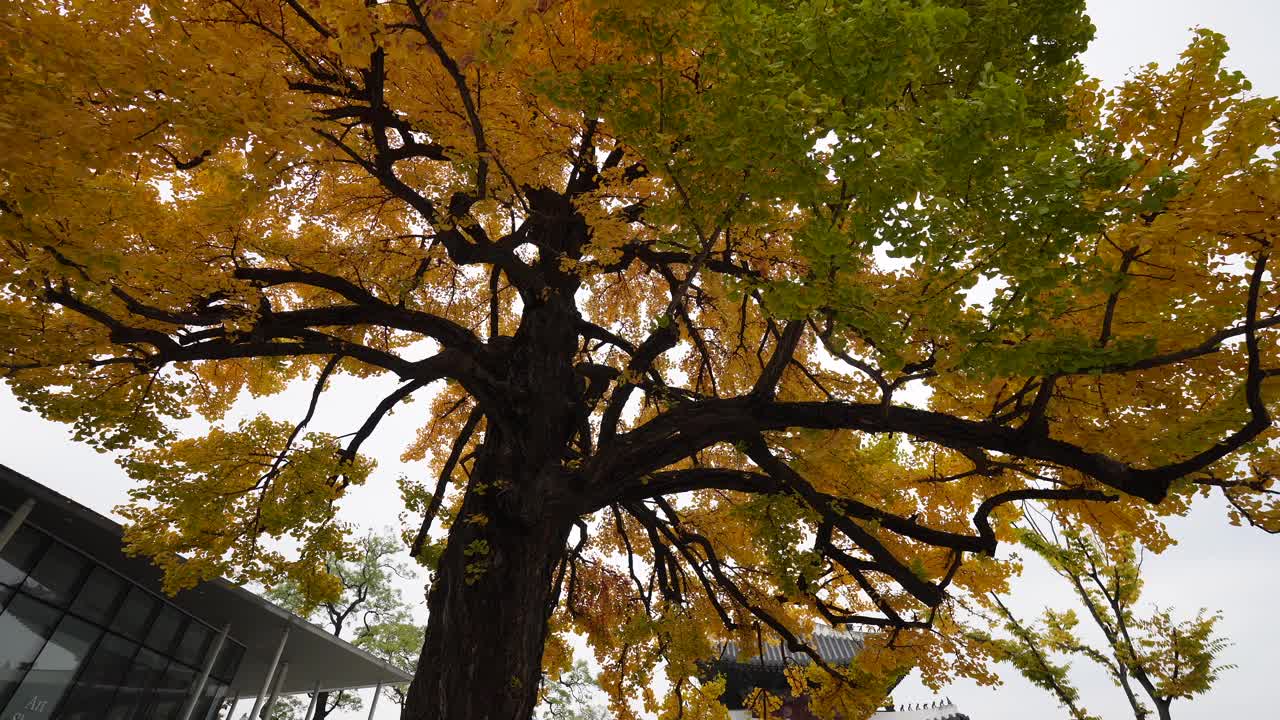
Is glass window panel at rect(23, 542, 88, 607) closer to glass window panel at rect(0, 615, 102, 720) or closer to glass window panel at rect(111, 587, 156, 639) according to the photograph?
glass window panel at rect(0, 615, 102, 720)

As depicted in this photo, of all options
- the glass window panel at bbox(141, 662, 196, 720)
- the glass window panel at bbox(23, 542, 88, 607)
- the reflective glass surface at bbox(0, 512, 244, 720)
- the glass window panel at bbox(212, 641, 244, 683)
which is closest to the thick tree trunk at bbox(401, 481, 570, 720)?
the reflective glass surface at bbox(0, 512, 244, 720)

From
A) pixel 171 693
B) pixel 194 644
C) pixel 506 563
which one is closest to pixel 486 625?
pixel 506 563

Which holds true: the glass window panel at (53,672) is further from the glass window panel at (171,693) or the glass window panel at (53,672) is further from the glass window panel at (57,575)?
the glass window panel at (171,693)

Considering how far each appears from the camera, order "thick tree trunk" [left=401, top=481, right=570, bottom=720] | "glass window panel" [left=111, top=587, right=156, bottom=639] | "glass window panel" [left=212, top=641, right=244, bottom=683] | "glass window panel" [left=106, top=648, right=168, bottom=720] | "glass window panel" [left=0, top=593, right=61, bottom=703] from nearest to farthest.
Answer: "thick tree trunk" [left=401, top=481, right=570, bottom=720] → "glass window panel" [left=0, top=593, right=61, bottom=703] → "glass window panel" [left=106, top=648, right=168, bottom=720] → "glass window panel" [left=111, top=587, right=156, bottom=639] → "glass window panel" [left=212, top=641, right=244, bottom=683]

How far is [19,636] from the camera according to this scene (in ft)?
27.1

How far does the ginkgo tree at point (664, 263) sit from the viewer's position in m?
2.72

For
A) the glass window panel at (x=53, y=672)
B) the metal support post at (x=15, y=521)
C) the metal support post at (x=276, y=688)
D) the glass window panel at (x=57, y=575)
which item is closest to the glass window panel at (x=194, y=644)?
the metal support post at (x=276, y=688)

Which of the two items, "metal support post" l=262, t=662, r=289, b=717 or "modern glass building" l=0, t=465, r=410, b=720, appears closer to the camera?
"modern glass building" l=0, t=465, r=410, b=720

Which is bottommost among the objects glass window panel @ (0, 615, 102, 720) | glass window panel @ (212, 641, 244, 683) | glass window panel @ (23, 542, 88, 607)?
glass window panel @ (0, 615, 102, 720)

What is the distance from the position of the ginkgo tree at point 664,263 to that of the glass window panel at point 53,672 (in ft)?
15.4

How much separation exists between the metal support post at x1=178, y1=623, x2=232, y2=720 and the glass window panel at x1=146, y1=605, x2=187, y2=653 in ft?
2.56

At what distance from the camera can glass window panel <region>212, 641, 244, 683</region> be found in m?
12.6

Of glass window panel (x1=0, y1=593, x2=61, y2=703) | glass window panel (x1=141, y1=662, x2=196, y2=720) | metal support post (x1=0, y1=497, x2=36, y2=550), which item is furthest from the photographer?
glass window panel (x1=141, y1=662, x2=196, y2=720)

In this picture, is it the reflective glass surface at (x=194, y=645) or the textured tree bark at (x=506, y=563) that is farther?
the reflective glass surface at (x=194, y=645)
